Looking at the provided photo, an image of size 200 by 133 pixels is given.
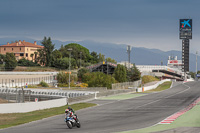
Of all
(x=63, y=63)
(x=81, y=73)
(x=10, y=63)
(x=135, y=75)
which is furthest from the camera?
(x=63, y=63)

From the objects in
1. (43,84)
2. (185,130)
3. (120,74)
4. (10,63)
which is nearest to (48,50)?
(10,63)

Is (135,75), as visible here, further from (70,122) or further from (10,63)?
(70,122)

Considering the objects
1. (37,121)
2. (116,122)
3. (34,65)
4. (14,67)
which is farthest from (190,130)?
(34,65)

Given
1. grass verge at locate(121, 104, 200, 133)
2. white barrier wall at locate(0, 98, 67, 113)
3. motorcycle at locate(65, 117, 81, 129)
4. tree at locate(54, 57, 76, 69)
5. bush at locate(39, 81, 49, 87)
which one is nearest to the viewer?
grass verge at locate(121, 104, 200, 133)

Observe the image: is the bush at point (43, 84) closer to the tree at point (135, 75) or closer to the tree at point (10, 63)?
the tree at point (135, 75)

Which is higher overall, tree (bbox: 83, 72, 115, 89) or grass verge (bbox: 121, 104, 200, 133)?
tree (bbox: 83, 72, 115, 89)

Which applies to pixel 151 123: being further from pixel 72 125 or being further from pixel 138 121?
pixel 72 125

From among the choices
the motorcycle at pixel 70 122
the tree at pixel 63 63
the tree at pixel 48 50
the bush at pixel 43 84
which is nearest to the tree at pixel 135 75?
the bush at pixel 43 84

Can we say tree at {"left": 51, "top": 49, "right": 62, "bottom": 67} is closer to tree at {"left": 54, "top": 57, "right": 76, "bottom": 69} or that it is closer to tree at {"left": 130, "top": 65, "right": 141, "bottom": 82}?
tree at {"left": 54, "top": 57, "right": 76, "bottom": 69}

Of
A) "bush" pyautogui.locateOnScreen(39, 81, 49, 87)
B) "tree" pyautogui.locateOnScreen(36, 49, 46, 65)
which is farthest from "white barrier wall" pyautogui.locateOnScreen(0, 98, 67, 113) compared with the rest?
"tree" pyautogui.locateOnScreen(36, 49, 46, 65)

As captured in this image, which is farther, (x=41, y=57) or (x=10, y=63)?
(x=41, y=57)

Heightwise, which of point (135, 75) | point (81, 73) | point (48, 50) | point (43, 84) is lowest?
point (43, 84)

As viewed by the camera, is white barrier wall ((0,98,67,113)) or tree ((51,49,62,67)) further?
tree ((51,49,62,67))

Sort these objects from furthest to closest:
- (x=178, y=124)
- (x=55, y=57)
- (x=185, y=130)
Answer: (x=55, y=57)
(x=178, y=124)
(x=185, y=130)
